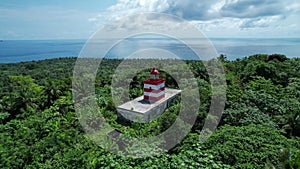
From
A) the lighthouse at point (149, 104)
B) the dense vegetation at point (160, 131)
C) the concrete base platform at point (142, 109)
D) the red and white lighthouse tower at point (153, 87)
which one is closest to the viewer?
the dense vegetation at point (160, 131)

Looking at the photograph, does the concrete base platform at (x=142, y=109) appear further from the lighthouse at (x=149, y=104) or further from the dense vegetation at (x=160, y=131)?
the dense vegetation at (x=160, y=131)

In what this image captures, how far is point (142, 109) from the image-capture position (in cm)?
885

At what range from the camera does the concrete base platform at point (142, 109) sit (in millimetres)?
8586

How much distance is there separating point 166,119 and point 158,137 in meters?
0.79

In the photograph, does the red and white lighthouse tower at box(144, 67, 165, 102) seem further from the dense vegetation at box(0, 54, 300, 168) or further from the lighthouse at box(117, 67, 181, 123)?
the dense vegetation at box(0, 54, 300, 168)

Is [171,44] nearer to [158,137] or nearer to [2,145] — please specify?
[158,137]

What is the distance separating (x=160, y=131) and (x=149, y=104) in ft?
7.38

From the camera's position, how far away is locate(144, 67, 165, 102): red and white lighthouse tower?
31.8 ft

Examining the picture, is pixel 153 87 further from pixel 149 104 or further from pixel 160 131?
pixel 160 131

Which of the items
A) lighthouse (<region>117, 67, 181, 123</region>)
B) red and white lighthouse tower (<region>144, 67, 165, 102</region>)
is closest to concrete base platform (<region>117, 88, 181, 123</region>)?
lighthouse (<region>117, 67, 181, 123</region>)

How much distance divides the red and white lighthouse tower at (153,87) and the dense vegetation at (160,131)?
47.5 inches

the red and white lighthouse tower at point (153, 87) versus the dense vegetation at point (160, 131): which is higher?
the red and white lighthouse tower at point (153, 87)

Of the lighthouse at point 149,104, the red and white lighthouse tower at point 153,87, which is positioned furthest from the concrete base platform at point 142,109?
the red and white lighthouse tower at point 153,87

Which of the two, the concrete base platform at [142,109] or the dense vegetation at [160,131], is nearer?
the dense vegetation at [160,131]
